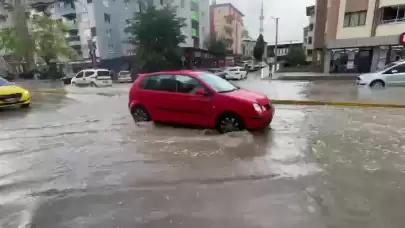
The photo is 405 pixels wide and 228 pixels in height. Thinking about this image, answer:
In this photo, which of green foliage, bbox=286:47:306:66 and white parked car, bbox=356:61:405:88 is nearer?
white parked car, bbox=356:61:405:88

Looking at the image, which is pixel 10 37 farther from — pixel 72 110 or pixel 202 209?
pixel 202 209

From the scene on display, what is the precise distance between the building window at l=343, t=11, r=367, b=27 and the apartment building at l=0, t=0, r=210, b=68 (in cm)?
2152

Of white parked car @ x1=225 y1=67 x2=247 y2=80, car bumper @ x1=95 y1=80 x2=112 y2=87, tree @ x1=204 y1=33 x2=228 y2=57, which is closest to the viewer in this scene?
car bumper @ x1=95 y1=80 x2=112 y2=87

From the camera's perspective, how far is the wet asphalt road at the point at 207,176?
3141 millimetres

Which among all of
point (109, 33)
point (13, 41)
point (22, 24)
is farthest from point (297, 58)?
point (13, 41)

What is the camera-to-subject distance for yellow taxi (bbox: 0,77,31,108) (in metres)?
10.2

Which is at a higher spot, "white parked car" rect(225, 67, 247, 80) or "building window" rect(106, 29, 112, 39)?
"building window" rect(106, 29, 112, 39)

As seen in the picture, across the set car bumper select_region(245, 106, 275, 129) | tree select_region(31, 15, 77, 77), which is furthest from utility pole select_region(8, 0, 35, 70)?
car bumper select_region(245, 106, 275, 129)

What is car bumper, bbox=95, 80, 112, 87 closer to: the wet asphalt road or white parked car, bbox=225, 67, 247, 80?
white parked car, bbox=225, 67, 247, 80

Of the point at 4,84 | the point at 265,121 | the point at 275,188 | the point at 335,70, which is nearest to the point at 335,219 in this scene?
the point at 275,188

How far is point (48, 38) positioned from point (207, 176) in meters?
37.2

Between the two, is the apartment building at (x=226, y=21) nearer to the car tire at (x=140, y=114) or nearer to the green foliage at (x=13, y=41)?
the green foliage at (x=13, y=41)

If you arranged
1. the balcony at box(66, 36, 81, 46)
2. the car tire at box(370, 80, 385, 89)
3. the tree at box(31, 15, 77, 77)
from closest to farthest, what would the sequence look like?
the car tire at box(370, 80, 385, 89) < the tree at box(31, 15, 77, 77) < the balcony at box(66, 36, 81, 46)

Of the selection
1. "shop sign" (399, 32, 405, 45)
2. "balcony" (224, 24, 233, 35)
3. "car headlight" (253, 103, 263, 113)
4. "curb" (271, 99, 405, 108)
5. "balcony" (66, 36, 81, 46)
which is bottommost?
"curb" (271, 99, 405, 108)
